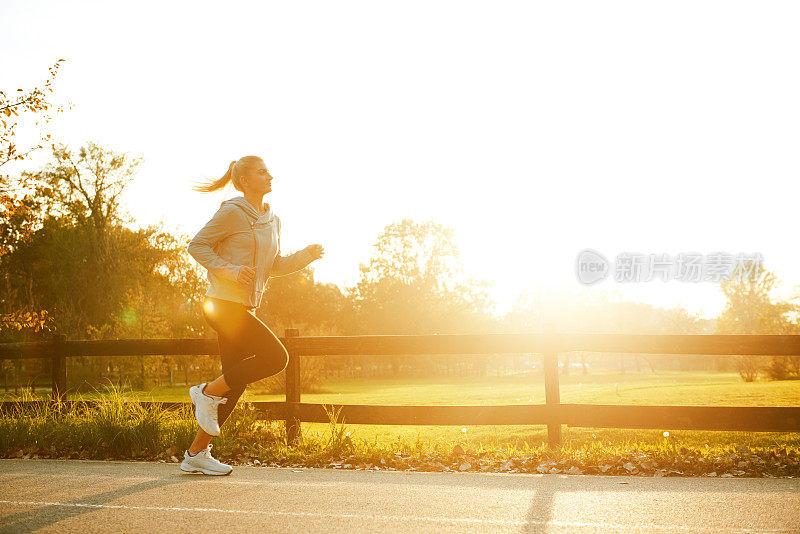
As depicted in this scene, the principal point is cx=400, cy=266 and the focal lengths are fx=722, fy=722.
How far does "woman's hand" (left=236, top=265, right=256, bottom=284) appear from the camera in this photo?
5.07 meters

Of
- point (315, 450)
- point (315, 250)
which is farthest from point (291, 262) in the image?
point (315, 450)

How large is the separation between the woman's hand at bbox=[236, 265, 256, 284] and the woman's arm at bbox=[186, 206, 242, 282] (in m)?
0.11

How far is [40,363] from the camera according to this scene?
110 feet

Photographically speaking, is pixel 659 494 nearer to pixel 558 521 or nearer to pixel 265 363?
pixel 558 521

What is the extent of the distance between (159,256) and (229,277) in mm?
39692

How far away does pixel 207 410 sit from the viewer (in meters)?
5.57

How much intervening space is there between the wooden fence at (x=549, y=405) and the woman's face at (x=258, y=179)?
7.01 feet

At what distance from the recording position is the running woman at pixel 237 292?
212 inches

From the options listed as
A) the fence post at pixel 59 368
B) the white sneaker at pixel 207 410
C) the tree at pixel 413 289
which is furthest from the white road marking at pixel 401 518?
the tree at pixel 413 289

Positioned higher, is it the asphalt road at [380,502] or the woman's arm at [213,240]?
the woman's arm at [213,240]

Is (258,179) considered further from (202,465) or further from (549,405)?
(549,405)

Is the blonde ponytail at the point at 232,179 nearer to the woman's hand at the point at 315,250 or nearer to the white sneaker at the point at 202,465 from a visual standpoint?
the woman's hand at the point at 315,250

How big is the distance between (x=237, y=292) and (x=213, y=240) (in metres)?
0.44

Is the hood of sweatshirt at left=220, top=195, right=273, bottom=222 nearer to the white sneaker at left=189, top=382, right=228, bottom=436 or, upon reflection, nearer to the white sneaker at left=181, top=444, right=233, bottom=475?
the white sneaker at left=189, top=382, right=228, bottom=436
